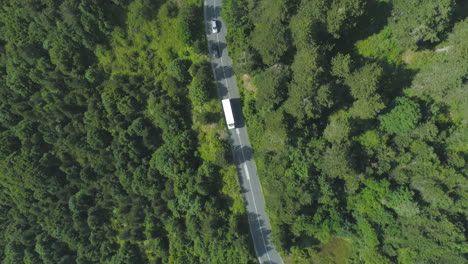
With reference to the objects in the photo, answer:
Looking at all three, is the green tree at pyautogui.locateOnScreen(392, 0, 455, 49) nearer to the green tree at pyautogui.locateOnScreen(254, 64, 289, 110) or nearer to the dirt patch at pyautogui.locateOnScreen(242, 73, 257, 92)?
the green tree at pyautogui.locateOnScreen(254, 64, 289, 110)

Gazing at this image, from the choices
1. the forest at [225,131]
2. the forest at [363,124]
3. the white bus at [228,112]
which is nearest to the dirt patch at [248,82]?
the forest at [225,131]

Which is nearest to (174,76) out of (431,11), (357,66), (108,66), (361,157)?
(108,66)

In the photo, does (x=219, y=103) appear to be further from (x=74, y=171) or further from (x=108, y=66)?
(x=74, y=171)

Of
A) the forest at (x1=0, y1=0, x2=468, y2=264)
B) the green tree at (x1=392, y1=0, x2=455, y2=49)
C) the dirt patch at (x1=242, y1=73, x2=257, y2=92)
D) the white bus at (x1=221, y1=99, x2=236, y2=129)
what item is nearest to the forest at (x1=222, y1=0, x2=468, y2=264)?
the green tree at (x1=392, y1=0, x2=455, y2=49)

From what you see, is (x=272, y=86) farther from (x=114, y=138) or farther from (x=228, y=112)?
(x=114, y=138)

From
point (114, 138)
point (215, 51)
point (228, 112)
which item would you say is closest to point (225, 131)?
point (228, 112)

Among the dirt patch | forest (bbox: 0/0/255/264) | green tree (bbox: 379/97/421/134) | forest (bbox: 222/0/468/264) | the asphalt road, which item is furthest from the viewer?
forest (bbox: 0/0/255/264)
